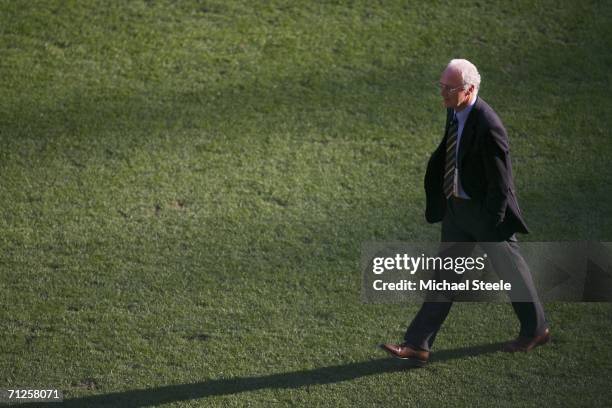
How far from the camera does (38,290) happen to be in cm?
525

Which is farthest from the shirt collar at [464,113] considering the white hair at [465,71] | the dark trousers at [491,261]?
the dark trousers at [491,261]

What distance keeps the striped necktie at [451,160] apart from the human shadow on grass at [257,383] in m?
0.83

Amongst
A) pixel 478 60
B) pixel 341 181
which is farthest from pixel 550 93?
pixel 341 181

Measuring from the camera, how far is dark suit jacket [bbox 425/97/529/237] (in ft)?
14.7

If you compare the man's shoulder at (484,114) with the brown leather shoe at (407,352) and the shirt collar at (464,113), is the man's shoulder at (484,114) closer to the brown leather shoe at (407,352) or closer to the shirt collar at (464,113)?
the shirt collar at (464,113)

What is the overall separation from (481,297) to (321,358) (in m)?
0.97

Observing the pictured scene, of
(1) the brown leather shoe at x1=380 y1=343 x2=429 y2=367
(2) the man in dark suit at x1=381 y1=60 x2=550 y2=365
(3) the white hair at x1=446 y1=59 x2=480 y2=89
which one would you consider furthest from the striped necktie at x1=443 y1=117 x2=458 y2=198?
(1) the brown leather shoe at x1=380 y1=343 x2=429 y2=367

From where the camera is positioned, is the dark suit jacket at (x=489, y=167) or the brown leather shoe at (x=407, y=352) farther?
the brown leather shoe at (x=407, y=352)

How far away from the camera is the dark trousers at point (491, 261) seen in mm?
4648

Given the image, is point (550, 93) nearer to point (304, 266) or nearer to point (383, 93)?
point (383, 93)

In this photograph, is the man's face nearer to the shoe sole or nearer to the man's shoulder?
the man's shoulder

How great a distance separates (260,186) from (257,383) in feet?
5.16

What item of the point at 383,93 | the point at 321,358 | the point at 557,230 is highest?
the point at 383,93

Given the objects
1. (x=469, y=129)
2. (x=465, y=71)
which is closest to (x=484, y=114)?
(x=469, y=129)
